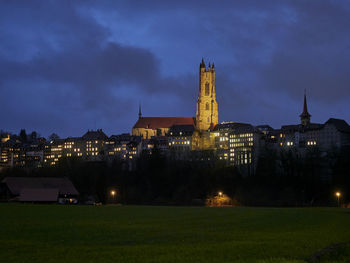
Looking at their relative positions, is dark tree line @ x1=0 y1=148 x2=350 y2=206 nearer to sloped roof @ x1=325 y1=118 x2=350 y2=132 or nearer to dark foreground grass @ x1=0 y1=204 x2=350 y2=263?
sloped roof @ x1=325 y1=118 x2=350 y2=132

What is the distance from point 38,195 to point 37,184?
9.61 m

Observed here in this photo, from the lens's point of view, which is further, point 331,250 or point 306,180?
point 306,180

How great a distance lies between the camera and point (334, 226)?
3491 centimetres

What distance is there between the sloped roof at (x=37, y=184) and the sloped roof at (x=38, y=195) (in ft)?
20.2

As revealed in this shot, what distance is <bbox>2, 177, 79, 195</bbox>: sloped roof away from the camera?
89250 millimetres

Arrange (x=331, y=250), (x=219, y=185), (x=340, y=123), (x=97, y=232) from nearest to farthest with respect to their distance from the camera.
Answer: (x=331, y=250) < (x=97, y=232) < (x=219, y=185) < (x=340, y=123)

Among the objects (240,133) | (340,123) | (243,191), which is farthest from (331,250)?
(240,133)

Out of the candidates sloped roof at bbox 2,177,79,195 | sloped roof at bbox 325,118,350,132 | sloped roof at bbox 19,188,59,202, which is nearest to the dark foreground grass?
sloped roof at bbox 19,188,59,202

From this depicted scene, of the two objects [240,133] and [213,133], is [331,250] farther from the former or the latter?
[213,133]

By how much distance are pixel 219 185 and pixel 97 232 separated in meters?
105

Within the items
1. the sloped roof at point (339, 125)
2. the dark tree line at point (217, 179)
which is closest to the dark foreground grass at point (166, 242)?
the dark tree line at point (217, 179)

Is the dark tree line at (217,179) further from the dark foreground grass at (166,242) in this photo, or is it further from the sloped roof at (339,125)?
the dark foreground grass at (166,242)

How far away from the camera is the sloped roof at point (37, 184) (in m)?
89.2

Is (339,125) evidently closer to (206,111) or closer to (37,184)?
(206,111)
